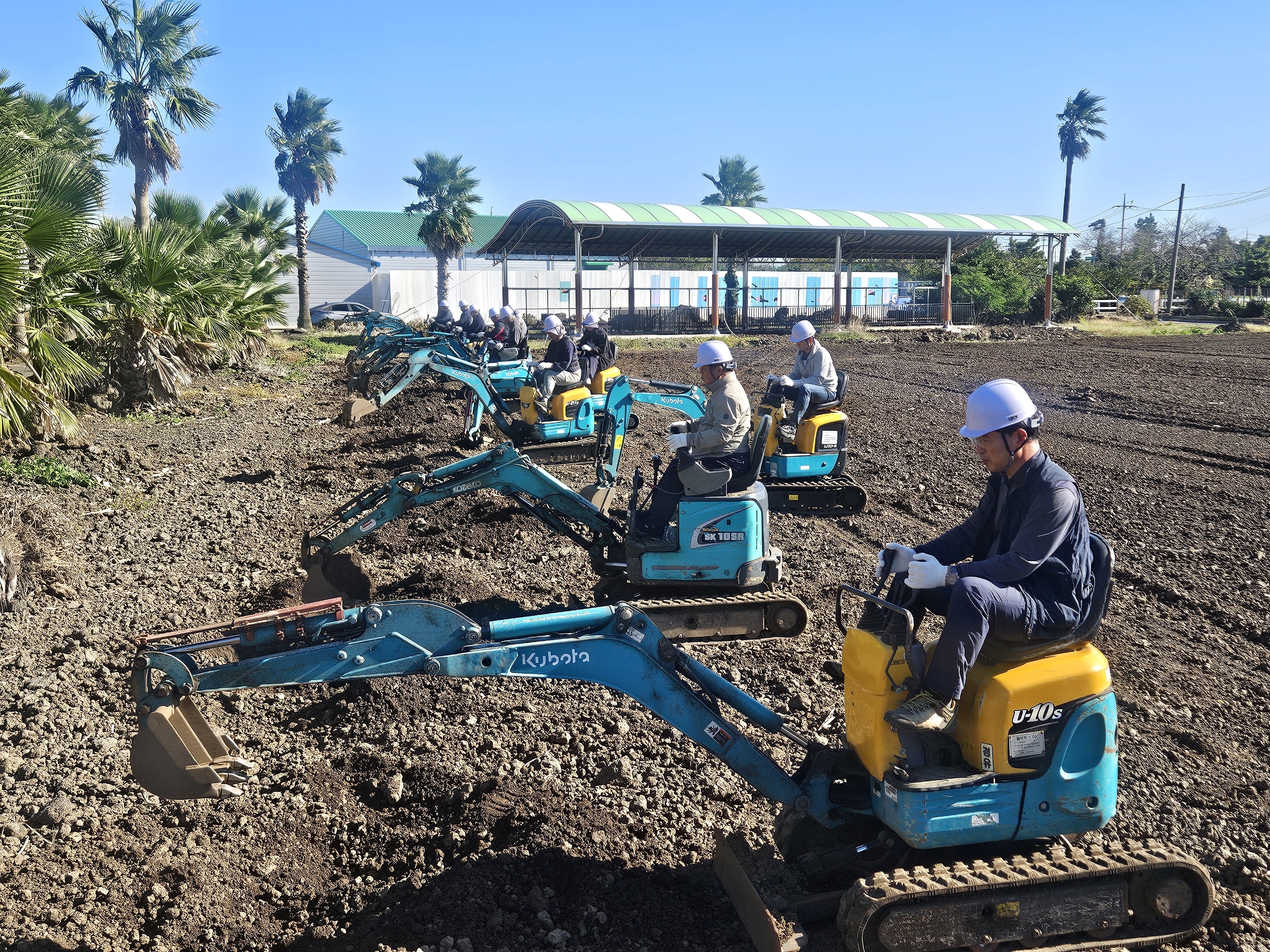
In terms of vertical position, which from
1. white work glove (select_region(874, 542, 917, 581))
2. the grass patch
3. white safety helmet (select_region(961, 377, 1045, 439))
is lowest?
the grass patch

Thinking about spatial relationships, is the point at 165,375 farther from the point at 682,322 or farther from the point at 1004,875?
the point at 682,322

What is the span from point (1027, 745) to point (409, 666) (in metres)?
2.57

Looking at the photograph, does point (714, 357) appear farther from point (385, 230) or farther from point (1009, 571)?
point (385, 230)

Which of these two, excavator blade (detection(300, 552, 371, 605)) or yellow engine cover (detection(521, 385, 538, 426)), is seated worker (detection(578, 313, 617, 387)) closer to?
yellow engine cover (detection(521, 385, 538, 426))

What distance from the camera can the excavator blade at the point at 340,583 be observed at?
8.40 meters

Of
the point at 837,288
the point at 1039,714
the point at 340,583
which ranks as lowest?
the point at 340,583

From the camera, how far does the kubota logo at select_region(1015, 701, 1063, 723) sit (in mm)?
3953

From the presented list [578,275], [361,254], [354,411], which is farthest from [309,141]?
[354,411]

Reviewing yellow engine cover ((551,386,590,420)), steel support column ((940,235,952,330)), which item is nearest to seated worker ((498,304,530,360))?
yellow engine cover ((551,386,590,420))

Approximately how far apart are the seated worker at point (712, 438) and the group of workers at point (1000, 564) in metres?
3.48

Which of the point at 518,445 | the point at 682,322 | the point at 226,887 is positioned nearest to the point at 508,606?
the point at 226,887

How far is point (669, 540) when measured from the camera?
8.02 metres

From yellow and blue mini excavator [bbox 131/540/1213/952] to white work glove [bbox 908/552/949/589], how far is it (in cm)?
15

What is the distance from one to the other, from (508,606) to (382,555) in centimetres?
216
